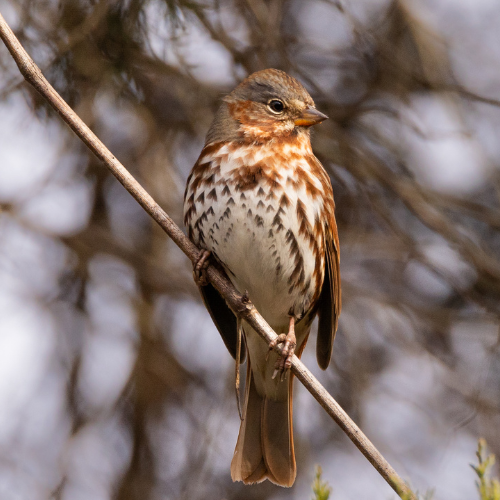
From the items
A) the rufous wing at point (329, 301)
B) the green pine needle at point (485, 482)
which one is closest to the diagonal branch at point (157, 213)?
the green pine needle at point (485, 482)

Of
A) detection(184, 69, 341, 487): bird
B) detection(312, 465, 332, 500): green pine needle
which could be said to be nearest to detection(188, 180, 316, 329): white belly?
detection(184, 69, 341, 487): bird

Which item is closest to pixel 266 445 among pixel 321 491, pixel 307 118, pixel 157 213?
pixel 157 213

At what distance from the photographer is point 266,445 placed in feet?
11.8

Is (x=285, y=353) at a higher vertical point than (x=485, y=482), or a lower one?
lower

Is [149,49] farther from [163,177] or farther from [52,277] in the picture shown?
[52,277]

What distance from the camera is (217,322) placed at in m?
3.69

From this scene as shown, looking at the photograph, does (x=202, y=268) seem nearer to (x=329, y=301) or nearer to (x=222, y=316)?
(x=222, y=316)

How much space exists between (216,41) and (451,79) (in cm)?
165

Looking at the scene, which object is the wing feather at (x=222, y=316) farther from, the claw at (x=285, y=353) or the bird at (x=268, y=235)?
the claw at (x=285, y=353)

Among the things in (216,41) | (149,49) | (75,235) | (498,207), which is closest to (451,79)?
(498,207)

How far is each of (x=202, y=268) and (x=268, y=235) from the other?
1.11 ft

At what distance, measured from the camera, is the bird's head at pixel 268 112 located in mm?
3443

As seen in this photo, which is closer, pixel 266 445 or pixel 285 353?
pixel 285 353

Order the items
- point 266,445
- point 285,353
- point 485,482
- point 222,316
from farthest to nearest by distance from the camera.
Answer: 1. point 222,316
2. point 266,445
3. point 285,353
4. point 485,482
